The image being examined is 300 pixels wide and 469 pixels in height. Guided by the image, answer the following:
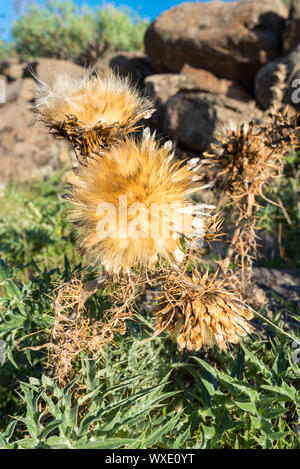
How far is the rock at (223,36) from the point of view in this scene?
20.4 ft

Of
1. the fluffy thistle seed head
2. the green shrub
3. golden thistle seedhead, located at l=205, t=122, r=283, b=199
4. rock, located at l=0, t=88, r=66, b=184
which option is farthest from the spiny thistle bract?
the green shrub

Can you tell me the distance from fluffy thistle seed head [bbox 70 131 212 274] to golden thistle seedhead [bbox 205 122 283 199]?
0.57 meters

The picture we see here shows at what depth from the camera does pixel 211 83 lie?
6527mm

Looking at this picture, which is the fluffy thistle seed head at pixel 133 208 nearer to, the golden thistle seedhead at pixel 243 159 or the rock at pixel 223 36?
the golden thistle seedhead at pixel 243 159

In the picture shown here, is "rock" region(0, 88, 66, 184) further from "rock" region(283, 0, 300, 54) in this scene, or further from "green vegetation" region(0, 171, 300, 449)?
"green vegetation" region(0, 171, 300, 449)

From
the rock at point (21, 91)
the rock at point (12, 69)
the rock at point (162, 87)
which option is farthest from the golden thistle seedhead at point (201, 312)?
the rock at point (12, 69)

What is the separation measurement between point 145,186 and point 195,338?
527mm

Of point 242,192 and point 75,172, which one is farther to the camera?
point 242,192

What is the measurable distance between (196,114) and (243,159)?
13.8 feet

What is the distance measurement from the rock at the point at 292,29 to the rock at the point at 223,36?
0.83 ft

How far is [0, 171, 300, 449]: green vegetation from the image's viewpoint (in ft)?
4.32

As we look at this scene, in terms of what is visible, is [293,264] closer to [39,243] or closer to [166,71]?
[39,243]
